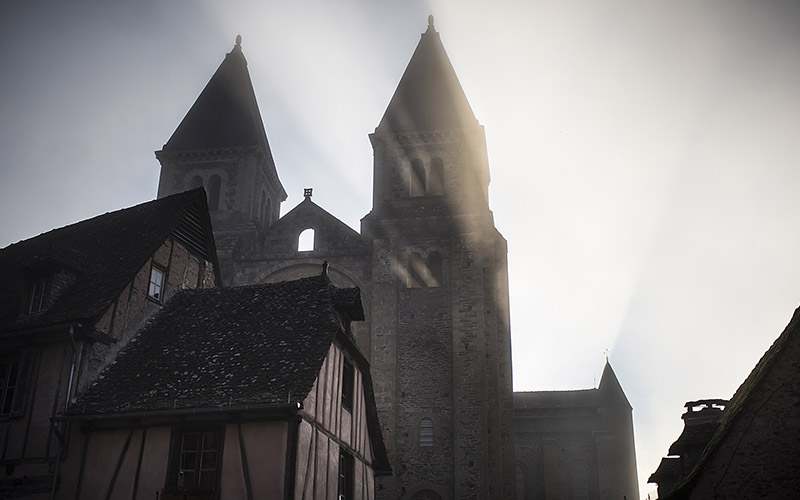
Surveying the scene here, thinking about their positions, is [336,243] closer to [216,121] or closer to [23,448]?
[216,121]

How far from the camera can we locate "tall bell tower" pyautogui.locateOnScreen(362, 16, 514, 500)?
25266 mm

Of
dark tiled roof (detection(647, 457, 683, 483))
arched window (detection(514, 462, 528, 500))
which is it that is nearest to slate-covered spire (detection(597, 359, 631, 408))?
arched window (detection(514, 462, 528, 500))

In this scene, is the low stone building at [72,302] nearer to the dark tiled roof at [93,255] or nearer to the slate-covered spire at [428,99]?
the dark tiled roof at [93,255]

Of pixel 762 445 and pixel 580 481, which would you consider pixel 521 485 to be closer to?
pixel 580 481

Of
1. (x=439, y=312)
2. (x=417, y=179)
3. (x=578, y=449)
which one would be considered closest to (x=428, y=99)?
(x=417, y=179)

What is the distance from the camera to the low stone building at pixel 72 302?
43.8 feet

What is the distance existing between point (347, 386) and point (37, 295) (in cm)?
625

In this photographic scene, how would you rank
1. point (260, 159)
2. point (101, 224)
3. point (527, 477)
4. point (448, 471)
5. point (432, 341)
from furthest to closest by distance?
1. point (527, 477)
2. point (260, 159)
3. point (432, 341)
4. point (448, 471)
5. point (101, 224)

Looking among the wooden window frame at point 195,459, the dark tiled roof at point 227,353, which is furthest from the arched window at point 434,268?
the wooden window frame at point 195,459

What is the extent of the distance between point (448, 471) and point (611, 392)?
2463 cm

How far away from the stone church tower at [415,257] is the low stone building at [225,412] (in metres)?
10.8

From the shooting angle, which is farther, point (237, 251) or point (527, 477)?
point (527, 477)

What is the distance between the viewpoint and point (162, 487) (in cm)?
1236

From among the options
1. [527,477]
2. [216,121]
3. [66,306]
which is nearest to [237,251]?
[216,121]
